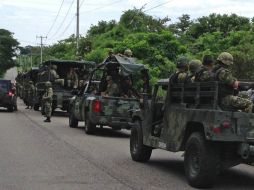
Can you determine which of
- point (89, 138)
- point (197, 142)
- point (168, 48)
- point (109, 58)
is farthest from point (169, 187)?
point (168, 48)

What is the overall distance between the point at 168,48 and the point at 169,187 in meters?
30.0

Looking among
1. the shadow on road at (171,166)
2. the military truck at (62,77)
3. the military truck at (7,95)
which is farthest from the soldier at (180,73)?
the military truck at (7,95)

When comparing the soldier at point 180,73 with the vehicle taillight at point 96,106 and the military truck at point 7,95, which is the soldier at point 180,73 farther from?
the military truck at point 7,95

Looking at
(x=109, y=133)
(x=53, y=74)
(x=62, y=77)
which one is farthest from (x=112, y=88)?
(x=62, y=77)

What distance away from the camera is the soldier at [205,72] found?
31.1 ft

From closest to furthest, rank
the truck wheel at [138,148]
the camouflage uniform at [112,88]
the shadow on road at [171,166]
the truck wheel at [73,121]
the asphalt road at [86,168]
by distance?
the asphalt road at [86,168], the shadow on road at [171,166], the truck wheel at [138,148], the camouflage uniform at [112,88], the truck wheel at [73,121]

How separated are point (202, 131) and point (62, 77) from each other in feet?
68.1

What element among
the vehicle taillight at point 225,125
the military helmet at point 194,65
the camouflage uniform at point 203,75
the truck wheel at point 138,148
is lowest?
the truck wheel at point 138,148

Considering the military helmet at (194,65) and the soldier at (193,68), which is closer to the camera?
the soldier at (193,68)

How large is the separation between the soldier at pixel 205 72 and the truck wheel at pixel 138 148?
8.43 ft

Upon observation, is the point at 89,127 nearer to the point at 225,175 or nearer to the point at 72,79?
the point at 225,175

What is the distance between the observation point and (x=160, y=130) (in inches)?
437

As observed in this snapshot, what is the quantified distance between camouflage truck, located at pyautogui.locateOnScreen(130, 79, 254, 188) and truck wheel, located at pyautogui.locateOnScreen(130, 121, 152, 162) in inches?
28.0

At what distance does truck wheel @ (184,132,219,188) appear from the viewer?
881 cm
